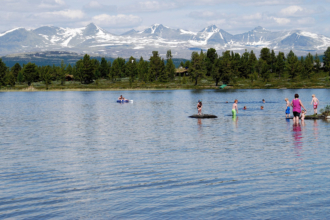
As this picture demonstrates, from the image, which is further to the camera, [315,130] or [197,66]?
[197,66]

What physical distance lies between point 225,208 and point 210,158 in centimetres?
992

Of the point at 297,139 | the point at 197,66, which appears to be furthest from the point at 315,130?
the point at 197,66

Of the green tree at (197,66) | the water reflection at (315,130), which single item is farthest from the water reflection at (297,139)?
the green tree at (197,66)

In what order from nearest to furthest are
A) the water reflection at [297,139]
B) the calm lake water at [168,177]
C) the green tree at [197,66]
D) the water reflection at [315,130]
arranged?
the calm lake water at [168,177] → the water reflection at [297,139] → the water reflection at [315,130] → the green tree at [197,66]

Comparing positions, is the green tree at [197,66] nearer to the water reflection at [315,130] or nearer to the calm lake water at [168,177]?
the water reflection at [315,130]

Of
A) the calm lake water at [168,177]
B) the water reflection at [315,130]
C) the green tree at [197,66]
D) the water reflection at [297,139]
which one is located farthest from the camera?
the green tree at [197,66]

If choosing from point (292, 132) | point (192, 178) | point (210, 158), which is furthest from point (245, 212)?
point (292, 132)

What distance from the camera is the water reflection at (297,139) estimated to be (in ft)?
87.0

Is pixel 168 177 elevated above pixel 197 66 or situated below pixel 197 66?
below

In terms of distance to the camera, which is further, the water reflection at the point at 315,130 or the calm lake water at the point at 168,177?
the water reflection at the point at 315,130

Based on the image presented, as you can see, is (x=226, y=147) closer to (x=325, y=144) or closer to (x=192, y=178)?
(x=325, y=144)

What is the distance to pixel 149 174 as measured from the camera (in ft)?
65.4

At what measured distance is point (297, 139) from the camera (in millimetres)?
32000

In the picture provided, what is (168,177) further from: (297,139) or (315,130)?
(315,130)
